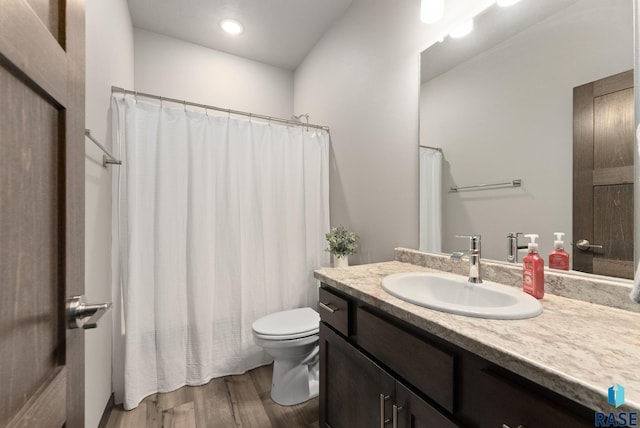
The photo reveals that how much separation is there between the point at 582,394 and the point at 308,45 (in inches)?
110

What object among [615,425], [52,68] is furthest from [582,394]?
[52,68]

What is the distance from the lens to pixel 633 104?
0.83 m

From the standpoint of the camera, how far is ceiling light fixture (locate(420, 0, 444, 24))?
4.39 ft

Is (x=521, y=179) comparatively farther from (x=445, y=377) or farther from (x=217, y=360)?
(x=217, y=360)

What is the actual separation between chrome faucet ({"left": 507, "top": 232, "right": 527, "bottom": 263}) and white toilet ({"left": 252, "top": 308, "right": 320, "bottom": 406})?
1102 mm

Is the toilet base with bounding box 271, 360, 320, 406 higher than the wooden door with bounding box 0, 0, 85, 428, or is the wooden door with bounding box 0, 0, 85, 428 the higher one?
the wooden door with bounding box 0, 0, 85, 428

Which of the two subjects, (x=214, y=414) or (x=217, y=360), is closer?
(x=214, y=414)

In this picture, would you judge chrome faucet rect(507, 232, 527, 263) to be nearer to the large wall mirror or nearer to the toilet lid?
the large wall mirror

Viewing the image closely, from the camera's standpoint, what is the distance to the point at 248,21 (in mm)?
2154

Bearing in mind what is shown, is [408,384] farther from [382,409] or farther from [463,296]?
[463,296]

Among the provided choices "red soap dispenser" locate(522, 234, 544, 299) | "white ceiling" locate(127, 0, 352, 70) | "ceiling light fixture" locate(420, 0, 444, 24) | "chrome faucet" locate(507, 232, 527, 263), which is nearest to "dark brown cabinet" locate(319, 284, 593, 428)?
"red soap dispenser" locate(522, 234, 544, 299)

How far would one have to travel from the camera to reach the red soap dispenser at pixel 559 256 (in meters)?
0.96

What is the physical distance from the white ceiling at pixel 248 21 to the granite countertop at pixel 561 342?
7.15 ft

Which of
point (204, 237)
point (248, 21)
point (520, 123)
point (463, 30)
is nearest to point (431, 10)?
point (463, 30)
